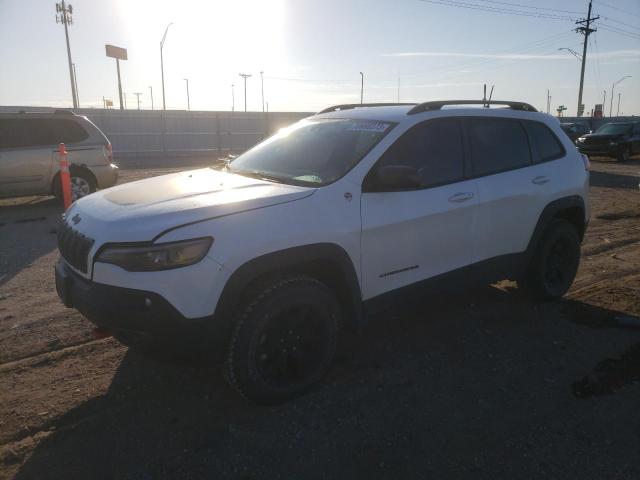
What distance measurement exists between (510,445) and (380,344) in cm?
135

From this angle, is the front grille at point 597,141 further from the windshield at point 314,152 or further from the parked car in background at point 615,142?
the windshield at point 314,152

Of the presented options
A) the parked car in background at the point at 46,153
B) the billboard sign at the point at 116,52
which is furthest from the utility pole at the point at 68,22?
the parked car in background at the point at 46,153

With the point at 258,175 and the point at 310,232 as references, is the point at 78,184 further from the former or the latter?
the point at 310,232

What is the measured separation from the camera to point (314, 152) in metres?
3.65

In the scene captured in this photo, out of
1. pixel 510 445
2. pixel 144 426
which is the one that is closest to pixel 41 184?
pixel 144 426

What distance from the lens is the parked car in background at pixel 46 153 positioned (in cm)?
924

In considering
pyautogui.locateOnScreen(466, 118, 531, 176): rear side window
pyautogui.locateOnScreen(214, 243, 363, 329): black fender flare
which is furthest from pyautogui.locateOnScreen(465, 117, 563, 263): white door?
pyautogui.locateOnScreen(214, 243, 363, 329): black fender flare

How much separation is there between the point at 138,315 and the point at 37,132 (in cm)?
865

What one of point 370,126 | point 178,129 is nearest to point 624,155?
point 178,129

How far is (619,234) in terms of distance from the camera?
296 inches

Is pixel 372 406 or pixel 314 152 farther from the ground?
pixel 314 152

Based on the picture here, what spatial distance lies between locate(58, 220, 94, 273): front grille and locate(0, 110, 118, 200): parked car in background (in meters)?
7.27

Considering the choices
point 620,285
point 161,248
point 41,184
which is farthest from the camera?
point 41,184

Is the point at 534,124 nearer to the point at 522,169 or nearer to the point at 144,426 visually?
the point at 522,169
